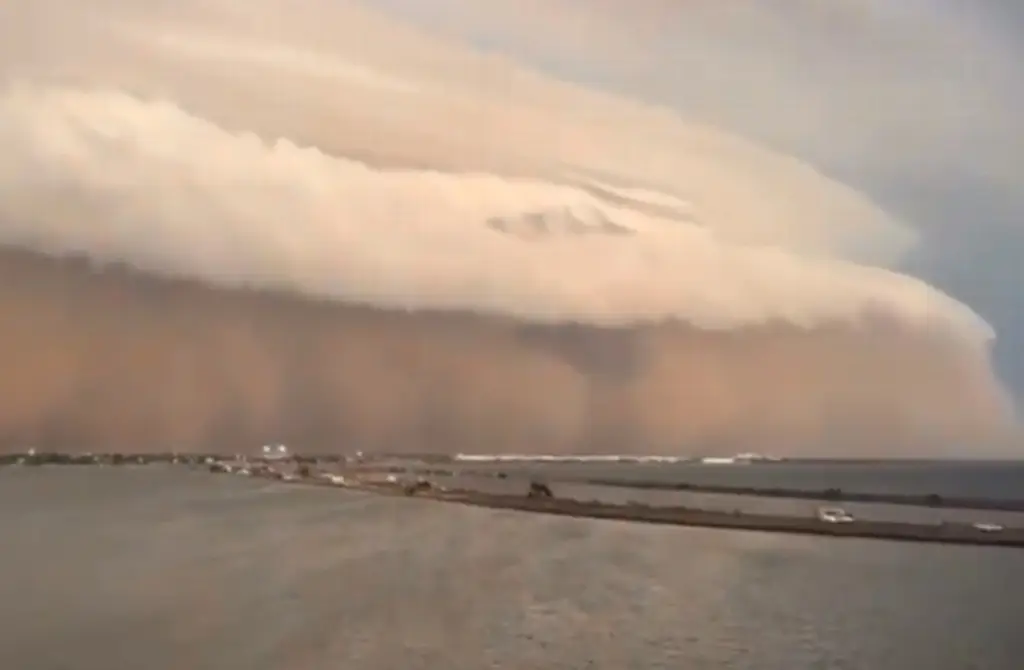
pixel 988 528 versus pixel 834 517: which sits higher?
pixel 834 517

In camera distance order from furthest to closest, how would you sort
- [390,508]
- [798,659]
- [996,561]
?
[390,508]
[996,561]
[798,659]

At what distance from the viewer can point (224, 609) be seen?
29359mm

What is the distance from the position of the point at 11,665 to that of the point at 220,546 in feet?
78.3

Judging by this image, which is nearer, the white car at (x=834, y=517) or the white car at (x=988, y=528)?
the white car at (x=988, y=528)

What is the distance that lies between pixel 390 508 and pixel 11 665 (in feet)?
162

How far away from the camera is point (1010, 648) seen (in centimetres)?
2477

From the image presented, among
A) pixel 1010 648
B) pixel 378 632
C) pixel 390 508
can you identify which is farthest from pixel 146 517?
pixel 1010 648

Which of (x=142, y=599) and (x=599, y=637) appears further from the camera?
(x=142, y=599)

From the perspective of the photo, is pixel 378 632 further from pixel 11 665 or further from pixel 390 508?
pixel 390 508

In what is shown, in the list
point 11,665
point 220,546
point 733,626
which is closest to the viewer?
point 11,665

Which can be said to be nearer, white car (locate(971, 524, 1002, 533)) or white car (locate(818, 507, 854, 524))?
white car (locate(971, 524, 1002, 533))

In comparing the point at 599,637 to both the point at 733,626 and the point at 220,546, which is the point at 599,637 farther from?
the point at 220,546

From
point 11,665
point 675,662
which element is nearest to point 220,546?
point 11,665

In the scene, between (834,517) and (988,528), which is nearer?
(988,528)
